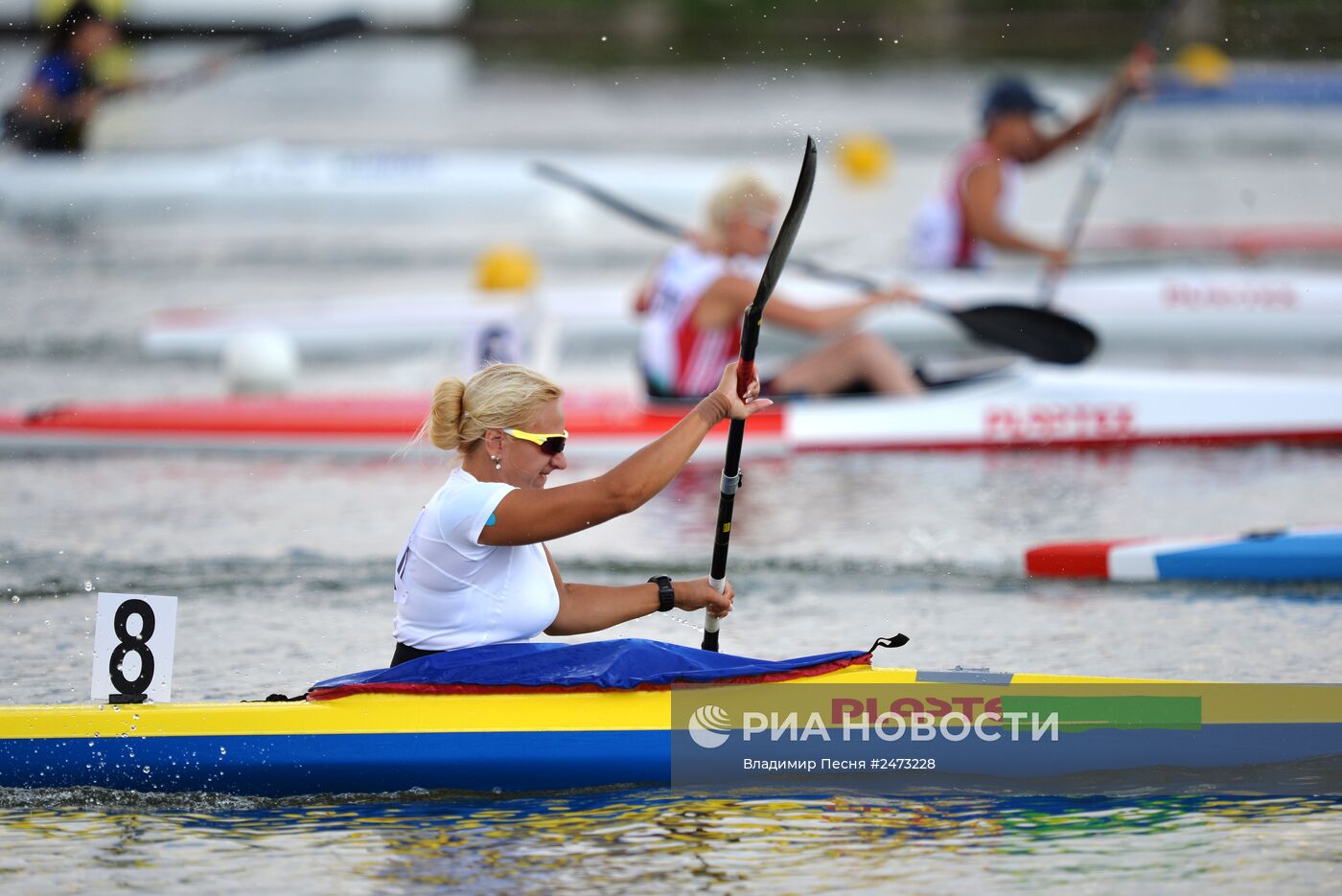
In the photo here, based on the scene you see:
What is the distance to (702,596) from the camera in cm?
434

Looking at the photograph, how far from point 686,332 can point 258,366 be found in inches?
88.3

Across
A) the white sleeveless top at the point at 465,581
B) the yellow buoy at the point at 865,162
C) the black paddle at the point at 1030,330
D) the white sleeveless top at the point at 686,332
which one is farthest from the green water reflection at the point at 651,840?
the yellow buoy at the point at 865,162

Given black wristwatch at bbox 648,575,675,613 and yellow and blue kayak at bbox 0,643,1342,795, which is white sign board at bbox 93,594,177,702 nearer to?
yellow and blue kayak at bbox 0,643,1342,795

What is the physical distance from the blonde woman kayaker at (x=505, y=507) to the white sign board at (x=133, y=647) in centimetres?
50

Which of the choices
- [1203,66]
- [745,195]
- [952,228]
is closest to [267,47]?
[952,228]

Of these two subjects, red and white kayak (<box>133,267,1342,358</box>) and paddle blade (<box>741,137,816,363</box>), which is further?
red and white kayak (<box>133,267,1342,358</box>)

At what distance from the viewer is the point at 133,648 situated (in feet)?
14.1

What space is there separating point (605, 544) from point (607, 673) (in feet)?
8.95

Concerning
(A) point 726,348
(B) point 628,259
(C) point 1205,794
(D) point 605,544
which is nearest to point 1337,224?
(B) point 628,259

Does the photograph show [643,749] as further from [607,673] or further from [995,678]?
[995,678]

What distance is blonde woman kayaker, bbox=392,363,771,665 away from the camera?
4.05 meters

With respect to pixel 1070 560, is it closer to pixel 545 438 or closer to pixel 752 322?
pixel 752 322

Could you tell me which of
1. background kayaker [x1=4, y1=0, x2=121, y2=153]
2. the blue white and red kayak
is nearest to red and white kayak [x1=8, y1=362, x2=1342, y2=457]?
the blue white and red kayak

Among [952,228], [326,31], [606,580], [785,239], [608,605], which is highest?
[326,31]
